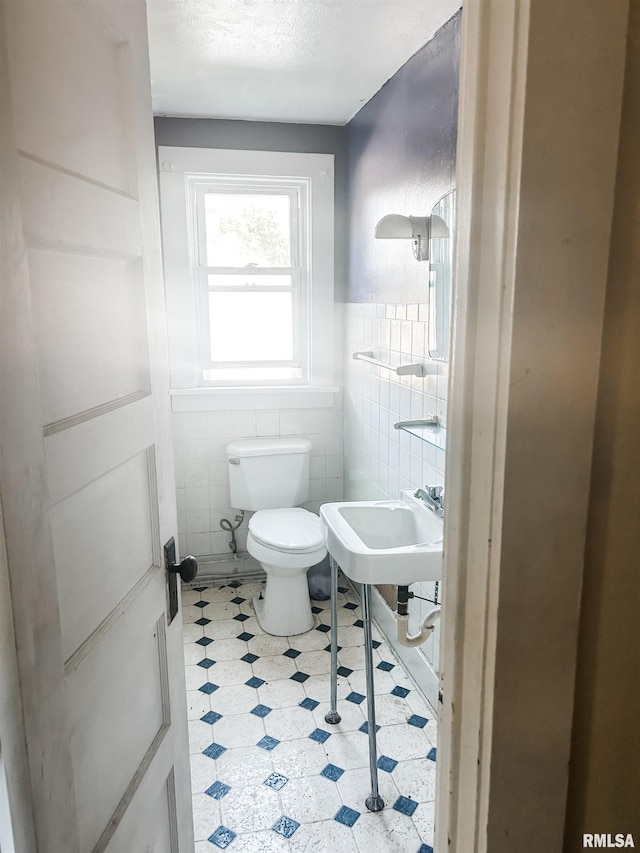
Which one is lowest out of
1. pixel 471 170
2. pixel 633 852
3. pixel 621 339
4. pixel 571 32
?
pixel 633 852

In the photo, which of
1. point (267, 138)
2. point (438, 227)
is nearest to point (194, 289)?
point (267, 138)

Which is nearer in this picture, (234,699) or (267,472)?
(234,699)

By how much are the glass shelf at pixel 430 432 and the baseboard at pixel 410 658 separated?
0.81 meters

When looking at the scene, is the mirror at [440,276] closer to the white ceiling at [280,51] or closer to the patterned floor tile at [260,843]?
the white ceiling at [280,51]

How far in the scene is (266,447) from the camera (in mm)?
3070

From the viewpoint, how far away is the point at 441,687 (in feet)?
2.39

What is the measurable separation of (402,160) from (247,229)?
1116 millimetres

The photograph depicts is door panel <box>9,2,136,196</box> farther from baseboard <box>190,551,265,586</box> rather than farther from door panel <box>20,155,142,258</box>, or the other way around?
baseboard <box>190,551,265,586</box>

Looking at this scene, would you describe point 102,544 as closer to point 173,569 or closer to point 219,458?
point 173,569

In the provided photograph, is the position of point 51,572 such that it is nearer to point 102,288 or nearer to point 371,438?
point 102,288

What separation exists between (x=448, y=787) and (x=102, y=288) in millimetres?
817

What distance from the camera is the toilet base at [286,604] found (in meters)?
2.74

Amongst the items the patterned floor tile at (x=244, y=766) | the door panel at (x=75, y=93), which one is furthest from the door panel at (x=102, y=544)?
the patterned floor tile at (x=244, y=766)

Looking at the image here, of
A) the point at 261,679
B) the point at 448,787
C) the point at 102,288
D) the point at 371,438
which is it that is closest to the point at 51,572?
the point at 102,288
